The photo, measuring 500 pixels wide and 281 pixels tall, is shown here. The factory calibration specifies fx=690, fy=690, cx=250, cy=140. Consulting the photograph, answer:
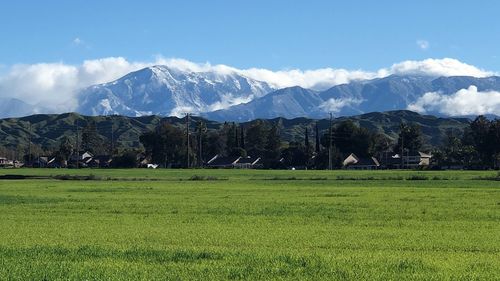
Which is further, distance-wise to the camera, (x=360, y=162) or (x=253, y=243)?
(x=360, y=162)

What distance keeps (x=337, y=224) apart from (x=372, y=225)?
4.23 feet

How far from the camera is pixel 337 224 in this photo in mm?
25750

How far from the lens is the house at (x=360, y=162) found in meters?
184

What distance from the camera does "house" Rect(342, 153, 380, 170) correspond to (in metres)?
184

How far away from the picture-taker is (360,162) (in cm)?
18938

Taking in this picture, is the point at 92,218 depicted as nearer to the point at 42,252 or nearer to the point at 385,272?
the point at 42,252

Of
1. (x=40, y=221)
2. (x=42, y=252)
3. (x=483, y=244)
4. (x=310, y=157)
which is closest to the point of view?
(x=42, y=252)

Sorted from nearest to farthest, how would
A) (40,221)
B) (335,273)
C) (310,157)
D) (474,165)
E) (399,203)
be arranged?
(335,273) → (40,221) → (399,203) → (474,165) → (310,157)

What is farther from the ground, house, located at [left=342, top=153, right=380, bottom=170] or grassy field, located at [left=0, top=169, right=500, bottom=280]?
house, located at [left=342, top=153, right=380, bottom=170]

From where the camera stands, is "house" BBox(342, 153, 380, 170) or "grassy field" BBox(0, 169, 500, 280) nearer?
"grassy field" BBox(0, 169, 500, 280)

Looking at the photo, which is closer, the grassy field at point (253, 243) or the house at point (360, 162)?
the grassy field at point (253, 243)

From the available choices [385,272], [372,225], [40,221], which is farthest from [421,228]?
[40,221]

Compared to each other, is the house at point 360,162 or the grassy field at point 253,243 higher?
the house at point 360,162

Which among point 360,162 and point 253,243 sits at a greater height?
point 360,162
